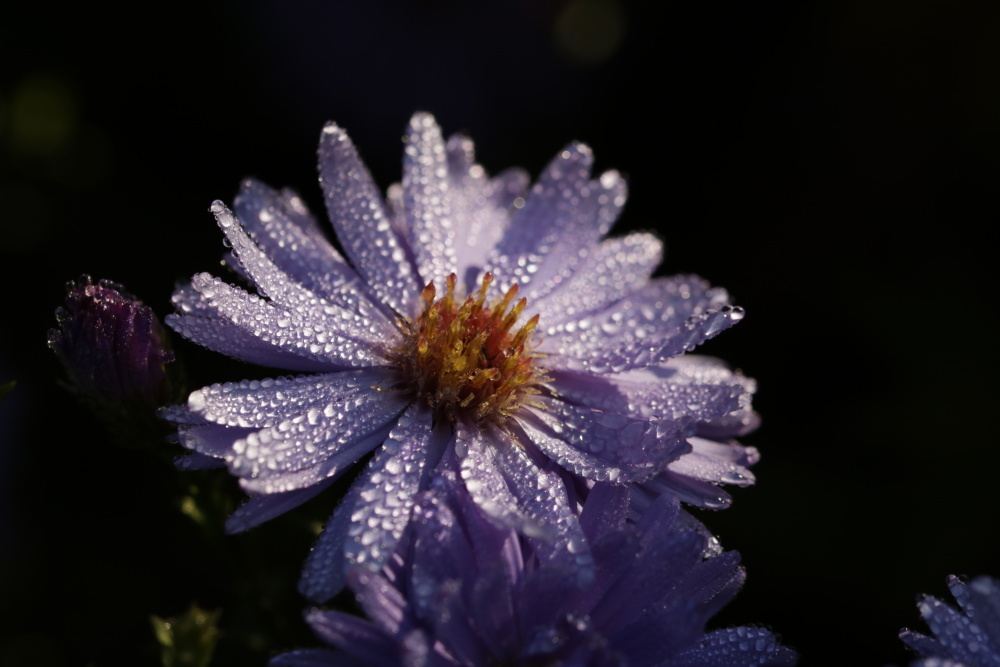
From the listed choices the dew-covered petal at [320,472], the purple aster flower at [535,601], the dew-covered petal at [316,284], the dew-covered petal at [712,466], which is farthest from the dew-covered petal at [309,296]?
the dew-covered petal at [712,466]

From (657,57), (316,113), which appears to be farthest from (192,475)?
(657,57)

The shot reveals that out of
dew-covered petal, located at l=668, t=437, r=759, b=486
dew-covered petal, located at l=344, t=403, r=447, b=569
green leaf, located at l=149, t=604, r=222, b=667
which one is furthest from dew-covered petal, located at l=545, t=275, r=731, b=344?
green leaf, located at l=149, t=604, r=222, b=667

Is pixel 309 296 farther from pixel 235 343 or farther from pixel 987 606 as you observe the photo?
pixel 987 606

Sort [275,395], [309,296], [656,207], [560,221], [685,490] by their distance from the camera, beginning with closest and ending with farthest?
[275,395] → [685,490] → [309,296] → [560,221] → [656,207]

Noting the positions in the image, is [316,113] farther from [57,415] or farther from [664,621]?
[664,621]

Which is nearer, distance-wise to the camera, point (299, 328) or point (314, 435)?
point (314, 435)

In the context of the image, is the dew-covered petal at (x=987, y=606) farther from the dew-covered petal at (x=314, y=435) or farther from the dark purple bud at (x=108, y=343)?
the dark purple bud at (x=108, y=343)

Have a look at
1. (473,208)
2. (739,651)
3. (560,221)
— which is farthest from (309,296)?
(739,651)
